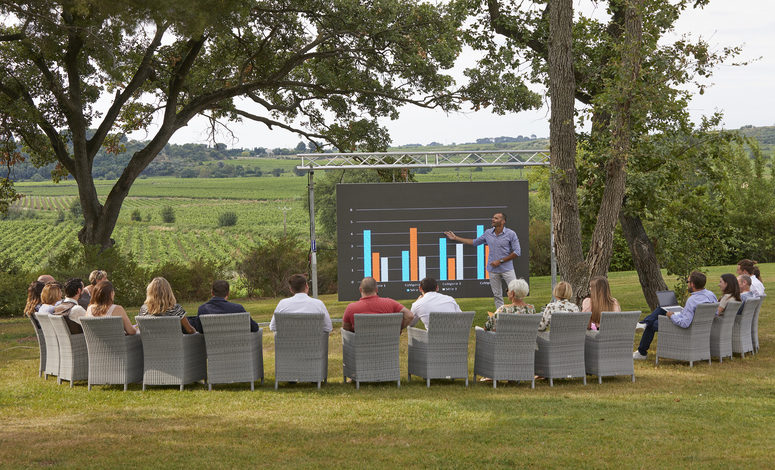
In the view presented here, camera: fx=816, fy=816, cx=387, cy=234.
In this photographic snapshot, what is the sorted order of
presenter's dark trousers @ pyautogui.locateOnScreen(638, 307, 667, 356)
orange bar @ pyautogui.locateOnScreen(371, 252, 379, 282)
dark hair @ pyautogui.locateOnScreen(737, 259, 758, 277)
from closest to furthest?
presenter's dark trousers @ pyautogui.locateOnScreen(638, 307, 667, 356) → dark hair @ pyautogui.locateOnScreen(737, 259, 758, 277) → orange bar @ pyautogui.locateOnScreen(371, 252, 379, 282)

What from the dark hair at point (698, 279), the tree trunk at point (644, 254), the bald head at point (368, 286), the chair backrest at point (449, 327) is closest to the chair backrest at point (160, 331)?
the bald head at point (368, 286)

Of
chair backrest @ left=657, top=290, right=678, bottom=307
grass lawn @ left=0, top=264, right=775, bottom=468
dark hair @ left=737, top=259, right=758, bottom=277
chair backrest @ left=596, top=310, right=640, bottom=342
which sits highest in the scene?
dark hair @ left=737, top=259, right=758, bottom=277

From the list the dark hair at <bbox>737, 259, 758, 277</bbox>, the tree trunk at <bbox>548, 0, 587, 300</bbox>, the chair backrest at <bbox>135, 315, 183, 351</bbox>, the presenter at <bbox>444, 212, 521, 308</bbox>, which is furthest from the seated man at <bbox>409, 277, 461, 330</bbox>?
the presenter at <bbox>444, 212, 521, 308</bbox>

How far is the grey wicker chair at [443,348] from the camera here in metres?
7.48

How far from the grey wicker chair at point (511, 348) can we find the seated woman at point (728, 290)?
8.40ft

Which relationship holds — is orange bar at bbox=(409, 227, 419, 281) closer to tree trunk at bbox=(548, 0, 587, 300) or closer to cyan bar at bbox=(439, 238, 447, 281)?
cyan bar at bbox=(439, 238, 447, 281)

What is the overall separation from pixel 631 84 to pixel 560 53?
1244 mm

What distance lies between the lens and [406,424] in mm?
5984

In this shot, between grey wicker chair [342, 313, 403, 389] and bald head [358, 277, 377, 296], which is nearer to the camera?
grey wicker chair [342, 313, 403, 389]

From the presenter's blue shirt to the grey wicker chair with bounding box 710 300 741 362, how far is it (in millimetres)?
3787

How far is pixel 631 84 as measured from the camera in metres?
10.8

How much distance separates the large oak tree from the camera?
578 inches

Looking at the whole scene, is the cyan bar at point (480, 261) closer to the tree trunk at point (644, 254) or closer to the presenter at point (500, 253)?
the presenter at point (500, 253)

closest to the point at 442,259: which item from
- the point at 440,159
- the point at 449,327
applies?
the point at 440,159
